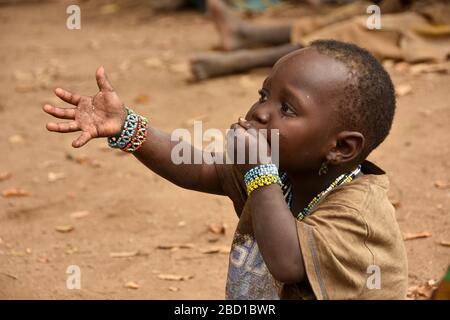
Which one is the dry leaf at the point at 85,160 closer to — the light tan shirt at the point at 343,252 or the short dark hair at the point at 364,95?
the light tan shirt at the point at 343,252

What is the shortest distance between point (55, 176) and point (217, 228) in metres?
1.45

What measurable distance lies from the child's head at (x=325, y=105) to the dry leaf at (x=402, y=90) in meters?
3.68

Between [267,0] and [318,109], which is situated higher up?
[318,109]

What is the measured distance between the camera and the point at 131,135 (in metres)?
2.67

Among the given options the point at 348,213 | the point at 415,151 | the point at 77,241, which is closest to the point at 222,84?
the point at 415,151

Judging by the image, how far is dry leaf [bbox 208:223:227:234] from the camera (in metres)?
4.33

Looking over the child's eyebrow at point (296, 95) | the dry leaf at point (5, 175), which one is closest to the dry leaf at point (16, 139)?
the dry leaf at point (5, 175)

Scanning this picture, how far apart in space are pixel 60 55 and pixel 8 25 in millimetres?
2419

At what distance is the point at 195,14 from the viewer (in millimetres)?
10781

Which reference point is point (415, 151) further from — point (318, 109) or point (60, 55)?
point (60, 55)

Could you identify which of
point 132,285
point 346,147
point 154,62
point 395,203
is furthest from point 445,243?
point 154,62

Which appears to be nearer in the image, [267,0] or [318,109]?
[318,109]

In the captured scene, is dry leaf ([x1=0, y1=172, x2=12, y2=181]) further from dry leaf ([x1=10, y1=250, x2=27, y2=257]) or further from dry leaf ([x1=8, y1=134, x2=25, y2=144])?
dry leaf ([x1=10, y1=250, x2=27, y2=257])
